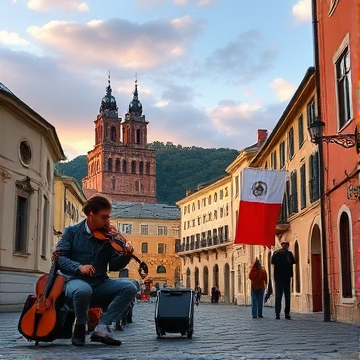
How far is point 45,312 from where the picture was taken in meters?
6.70

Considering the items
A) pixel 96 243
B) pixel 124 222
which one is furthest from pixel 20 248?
pixel 124 222

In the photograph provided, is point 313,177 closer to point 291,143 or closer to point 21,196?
point 291,143

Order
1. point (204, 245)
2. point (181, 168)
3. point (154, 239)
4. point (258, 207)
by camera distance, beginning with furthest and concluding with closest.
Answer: point (181, 168)
point (154, 239)
point (204, 245)
point (258, 207)

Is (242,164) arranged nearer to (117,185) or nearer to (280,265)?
(280,265)

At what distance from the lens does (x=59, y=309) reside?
6832 mm

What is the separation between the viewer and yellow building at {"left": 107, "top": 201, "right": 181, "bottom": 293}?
85.7m

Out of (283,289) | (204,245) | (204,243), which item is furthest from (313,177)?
(204,243)

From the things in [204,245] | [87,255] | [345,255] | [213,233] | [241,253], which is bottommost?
[87,255]

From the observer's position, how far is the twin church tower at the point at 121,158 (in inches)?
5118

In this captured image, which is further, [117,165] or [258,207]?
[117,165]

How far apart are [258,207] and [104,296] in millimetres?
14541

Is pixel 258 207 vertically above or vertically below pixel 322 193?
above

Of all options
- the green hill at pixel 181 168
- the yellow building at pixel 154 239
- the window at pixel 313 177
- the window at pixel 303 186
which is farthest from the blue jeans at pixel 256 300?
the green hill at pixel 181 168

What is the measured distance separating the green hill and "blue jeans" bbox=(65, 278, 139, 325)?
108758 mm
